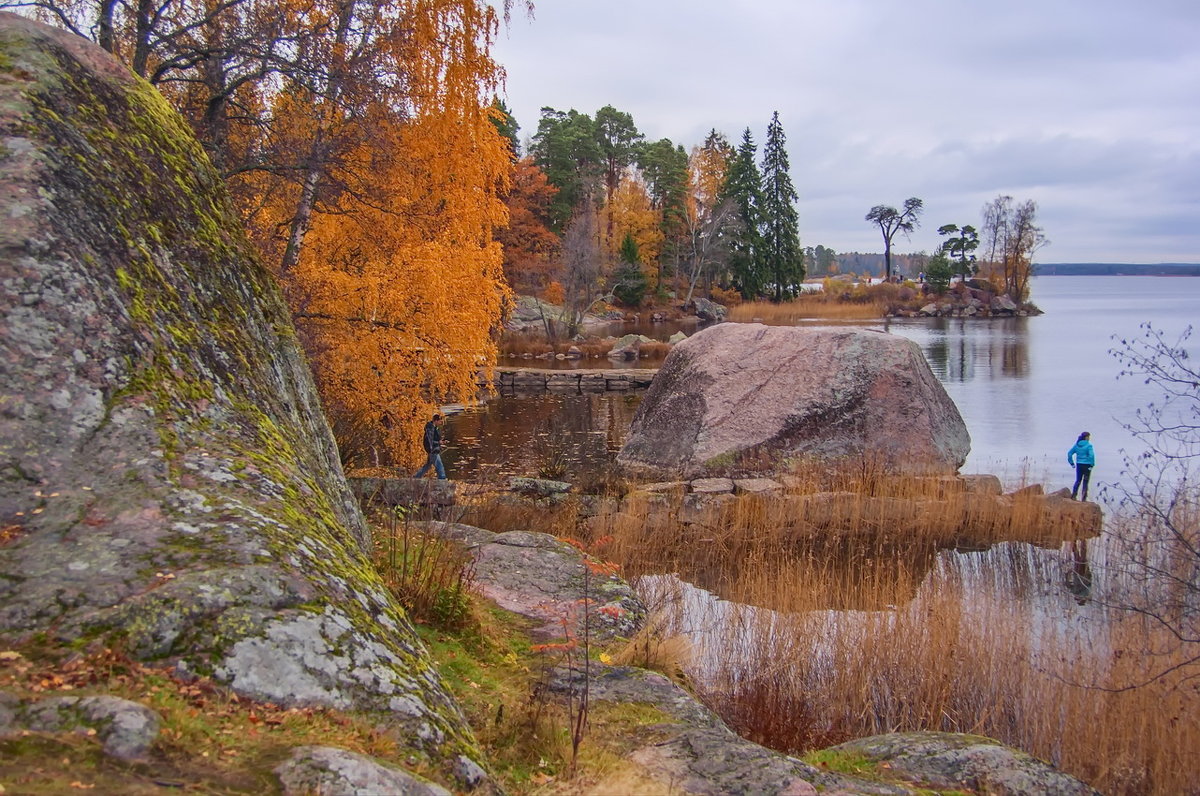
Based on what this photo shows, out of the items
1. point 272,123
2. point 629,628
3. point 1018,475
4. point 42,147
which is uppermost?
point 272,123

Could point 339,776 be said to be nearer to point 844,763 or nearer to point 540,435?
point 844,763

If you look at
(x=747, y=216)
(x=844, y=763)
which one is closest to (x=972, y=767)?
(x=844, y=763)

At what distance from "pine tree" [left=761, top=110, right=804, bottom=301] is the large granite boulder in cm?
4985

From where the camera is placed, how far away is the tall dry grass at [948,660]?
203 inches

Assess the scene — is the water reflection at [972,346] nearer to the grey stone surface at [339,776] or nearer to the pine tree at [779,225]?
the pine tree at [779,225]

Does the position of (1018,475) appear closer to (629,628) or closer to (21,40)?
(629,628)

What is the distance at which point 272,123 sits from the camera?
11445 millimetres

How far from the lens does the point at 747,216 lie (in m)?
62.4

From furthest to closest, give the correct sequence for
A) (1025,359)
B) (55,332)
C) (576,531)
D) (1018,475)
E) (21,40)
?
1. (1025,359)
2. (1018,475)
3. (576,531)
4. (21,40)
5. (55,332)

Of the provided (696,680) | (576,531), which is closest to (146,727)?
(696,680)

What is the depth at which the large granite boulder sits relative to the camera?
14203 mm

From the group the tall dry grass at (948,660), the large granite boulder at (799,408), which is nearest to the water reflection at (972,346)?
the large granite boulder at (799,408)

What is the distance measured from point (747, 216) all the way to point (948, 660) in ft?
193

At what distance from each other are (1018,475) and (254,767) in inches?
615
